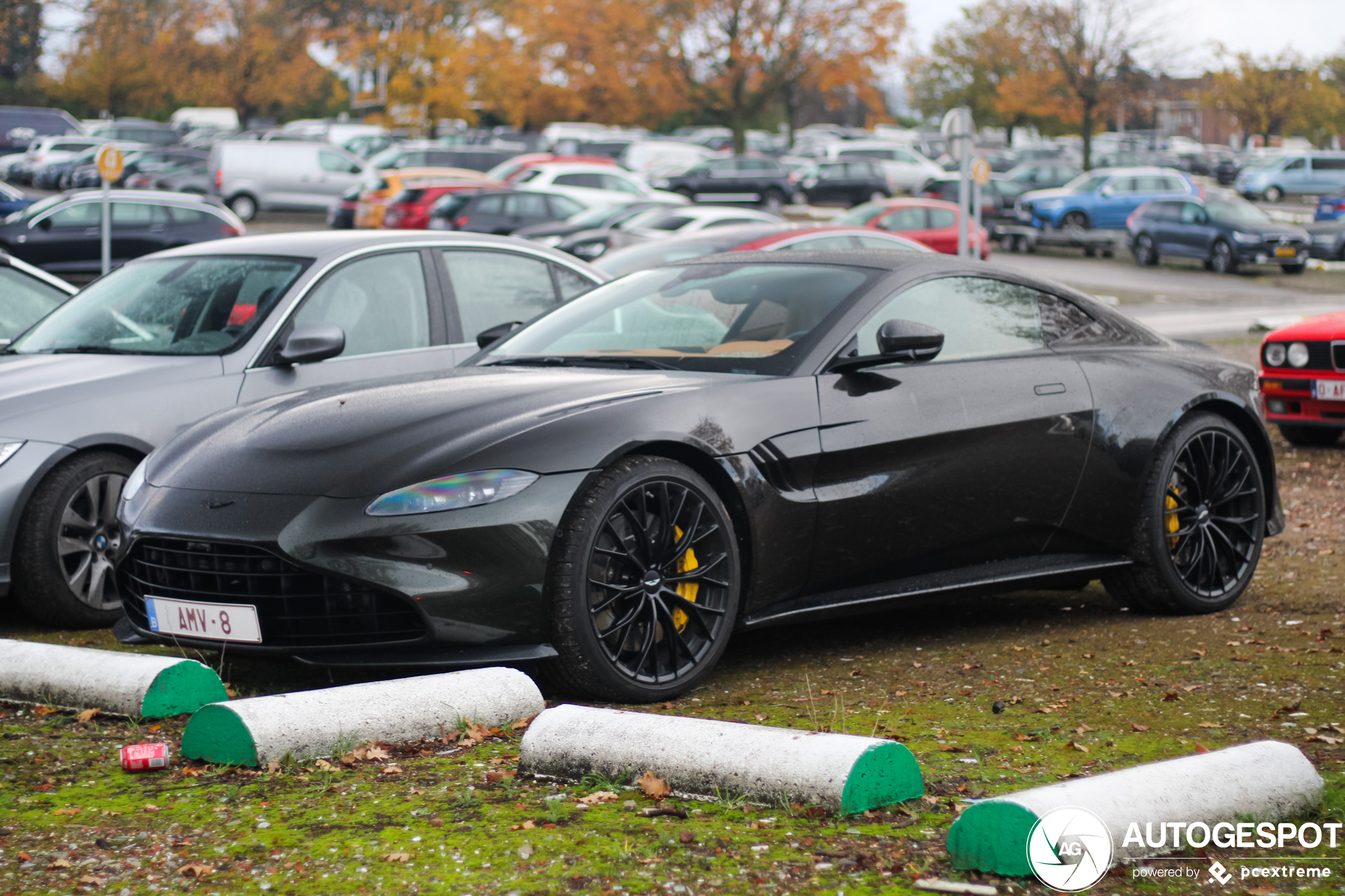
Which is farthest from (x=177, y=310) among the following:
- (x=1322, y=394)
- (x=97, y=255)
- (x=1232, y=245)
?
(x=1232, y=245)

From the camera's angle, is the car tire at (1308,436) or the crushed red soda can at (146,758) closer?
the crushed red soda can at (146,758)

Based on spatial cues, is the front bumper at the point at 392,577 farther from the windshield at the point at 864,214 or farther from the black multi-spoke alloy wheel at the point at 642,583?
the windshield at the point at 864,214

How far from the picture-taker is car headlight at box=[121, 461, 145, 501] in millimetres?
5219

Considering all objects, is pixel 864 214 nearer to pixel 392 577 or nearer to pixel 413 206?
pixel 413 206

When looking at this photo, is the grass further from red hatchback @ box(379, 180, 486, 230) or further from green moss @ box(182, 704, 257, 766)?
red hatchback @ box(379, 180, 486, 230)

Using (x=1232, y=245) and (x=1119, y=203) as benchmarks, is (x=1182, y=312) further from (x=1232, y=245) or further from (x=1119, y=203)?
→ (x=1119, y=203)

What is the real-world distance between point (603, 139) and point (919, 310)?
169ft

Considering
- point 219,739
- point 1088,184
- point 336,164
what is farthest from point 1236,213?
point 219,739

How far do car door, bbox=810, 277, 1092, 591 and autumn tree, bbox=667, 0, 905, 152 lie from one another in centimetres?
4998

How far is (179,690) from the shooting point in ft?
15.1

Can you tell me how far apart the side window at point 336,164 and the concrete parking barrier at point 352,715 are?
3569cm

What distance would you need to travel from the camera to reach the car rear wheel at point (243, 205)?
122 ft

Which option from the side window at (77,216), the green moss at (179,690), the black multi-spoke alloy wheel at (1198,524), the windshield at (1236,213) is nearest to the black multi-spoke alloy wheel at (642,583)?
the green moss at (179,690)

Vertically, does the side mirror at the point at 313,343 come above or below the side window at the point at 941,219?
below
